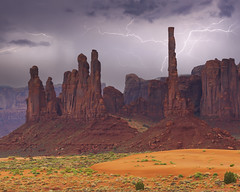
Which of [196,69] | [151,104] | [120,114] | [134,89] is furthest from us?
[134,89]

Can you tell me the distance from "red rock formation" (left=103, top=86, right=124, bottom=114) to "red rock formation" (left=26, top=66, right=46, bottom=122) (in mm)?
22295

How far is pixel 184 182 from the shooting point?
33.5 metres

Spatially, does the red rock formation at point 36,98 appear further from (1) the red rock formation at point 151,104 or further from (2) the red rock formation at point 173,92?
(2) the red rock formation at point 173,92

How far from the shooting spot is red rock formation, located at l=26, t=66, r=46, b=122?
14173 cm

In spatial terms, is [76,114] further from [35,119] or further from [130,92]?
[130,92]

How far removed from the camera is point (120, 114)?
136875 mm

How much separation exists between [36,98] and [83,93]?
22.2 m

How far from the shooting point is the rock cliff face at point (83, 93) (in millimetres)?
122625

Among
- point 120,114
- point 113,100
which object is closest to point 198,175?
point 120,114

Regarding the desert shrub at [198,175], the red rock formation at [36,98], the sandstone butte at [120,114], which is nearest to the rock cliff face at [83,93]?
the sandstone butte at [120,114]

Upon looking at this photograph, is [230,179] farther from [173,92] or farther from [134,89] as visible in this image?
[134,89]

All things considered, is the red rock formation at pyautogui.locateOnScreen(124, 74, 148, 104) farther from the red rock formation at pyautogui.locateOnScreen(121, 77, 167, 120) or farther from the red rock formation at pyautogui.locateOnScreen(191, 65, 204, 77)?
the red rock formation at pyautogui.locateOnScreen(121, 77, 167, 120)

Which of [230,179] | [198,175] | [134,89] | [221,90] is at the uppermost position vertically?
[134,89]

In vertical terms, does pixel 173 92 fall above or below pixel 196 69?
below
